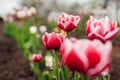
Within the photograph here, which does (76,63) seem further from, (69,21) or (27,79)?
(27,79)

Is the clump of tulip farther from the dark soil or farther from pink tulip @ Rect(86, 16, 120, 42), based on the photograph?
pink tulip @ Rect(86, 16, 120, 42)

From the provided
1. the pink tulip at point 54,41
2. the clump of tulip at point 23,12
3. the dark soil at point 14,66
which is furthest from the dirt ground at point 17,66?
the pink tulip at point 54,41

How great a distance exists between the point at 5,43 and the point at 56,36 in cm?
537

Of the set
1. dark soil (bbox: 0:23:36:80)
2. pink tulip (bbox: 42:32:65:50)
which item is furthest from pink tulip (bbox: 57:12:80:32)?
dark soil (bbox: 0:23:36:80)

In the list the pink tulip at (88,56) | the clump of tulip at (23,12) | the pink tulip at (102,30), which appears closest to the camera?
the pink tulip at (88,56)

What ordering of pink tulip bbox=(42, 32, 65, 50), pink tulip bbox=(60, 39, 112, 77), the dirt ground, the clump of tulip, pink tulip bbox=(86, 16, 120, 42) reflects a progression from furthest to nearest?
the clump of tulip < the dirt ground < pink tulip bbox=(42, 32, 65, 50) < pink tulip bbox=(86, 16, 120, 42) < pink tulip bbox=(60, 39, 112, 77)

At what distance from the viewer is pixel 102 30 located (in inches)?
52.2

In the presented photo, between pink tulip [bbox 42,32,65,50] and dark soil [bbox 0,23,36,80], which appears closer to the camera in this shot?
pink tulip [bbox 42,32,65,50]

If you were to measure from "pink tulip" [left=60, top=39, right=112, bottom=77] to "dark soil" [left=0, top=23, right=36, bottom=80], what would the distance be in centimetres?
271

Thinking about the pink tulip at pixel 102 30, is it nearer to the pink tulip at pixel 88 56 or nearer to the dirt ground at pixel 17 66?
the pink tulip at pixel 88 56

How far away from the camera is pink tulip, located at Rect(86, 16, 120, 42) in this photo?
1307mm

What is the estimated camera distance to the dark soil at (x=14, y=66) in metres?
3.88

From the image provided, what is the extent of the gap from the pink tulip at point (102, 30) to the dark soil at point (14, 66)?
7.97 ft

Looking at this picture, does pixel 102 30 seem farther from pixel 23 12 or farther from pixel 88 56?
pixel 23 12
